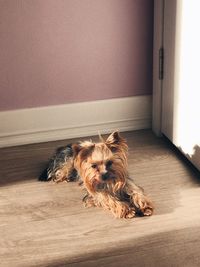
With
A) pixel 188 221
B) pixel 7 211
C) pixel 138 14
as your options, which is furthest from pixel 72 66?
pixel 188 221

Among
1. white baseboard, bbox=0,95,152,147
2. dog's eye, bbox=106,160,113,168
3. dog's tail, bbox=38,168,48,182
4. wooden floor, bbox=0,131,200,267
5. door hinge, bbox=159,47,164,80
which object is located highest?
door hinge, bbox=159,47,164,80

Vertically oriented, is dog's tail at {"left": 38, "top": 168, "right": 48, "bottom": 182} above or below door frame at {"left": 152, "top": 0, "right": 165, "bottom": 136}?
below

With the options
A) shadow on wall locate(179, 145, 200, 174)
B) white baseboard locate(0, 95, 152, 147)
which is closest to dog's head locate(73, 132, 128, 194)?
shadow on wall locate(179, 145, 200, 174)

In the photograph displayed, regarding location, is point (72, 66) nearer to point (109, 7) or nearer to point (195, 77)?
point (109, 7)

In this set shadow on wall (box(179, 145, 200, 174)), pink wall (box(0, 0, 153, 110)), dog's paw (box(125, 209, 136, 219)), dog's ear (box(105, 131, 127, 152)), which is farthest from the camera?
pink wall (box(0, 0, 153, 110))

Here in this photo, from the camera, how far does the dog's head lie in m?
1.73

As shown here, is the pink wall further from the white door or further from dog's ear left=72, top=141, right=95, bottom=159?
dog's ear left=72, top=141, right=95, bottom=159

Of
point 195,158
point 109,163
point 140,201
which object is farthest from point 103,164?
point 195,158

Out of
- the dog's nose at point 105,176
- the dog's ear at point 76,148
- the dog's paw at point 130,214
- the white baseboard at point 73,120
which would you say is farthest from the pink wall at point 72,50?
the dog's paw at point 130,214

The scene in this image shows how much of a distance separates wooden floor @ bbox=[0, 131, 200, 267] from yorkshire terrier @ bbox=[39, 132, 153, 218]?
3 centimetres

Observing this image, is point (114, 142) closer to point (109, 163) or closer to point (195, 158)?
point (109, 163)

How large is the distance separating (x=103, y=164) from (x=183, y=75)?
0.48 metres

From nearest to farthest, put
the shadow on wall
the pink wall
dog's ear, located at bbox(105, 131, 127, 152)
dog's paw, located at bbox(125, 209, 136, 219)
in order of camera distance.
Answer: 1. dog's paw, located at bbox(125, 209, 136, 219)
2. dog's ear, located at bbox(105, 131, 127, 152)
3. the shadow on wall
4. the pink wall

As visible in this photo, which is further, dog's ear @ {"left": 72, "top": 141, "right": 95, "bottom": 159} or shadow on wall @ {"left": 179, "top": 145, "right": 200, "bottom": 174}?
shadow on wall @ {"left": 179, "top": 145, "right": 200, "bottom": 174}
